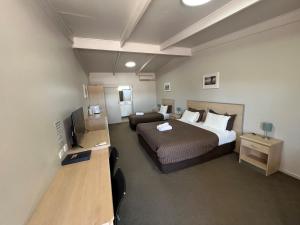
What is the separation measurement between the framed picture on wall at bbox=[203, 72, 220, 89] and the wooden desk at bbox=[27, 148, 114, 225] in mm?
3230

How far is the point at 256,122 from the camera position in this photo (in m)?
2.72

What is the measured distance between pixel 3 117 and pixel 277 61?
3506 millimetres

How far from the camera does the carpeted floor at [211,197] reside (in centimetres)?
163

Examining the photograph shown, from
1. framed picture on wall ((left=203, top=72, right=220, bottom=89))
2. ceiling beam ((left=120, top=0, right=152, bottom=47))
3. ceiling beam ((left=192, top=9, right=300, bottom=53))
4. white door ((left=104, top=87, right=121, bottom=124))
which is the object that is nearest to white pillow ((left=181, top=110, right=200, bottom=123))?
framed picture on wall ((left=203, top=72, right=220, bottom=89))

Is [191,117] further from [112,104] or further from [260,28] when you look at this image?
[112,104]

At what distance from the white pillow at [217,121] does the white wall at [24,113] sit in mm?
3138

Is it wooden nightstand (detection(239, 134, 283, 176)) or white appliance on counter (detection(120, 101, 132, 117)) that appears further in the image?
white appliance on counter (detection(120, 101, 132, 117))

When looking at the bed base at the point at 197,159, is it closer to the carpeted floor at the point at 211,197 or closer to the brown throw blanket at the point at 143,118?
the carpeted floor at the point at 211,197

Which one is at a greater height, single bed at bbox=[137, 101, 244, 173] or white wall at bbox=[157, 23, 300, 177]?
white wall at bbox=[157, 23, 300, 177]

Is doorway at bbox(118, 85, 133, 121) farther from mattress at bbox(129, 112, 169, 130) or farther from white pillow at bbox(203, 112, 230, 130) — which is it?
white pillow at bbox(203, 112, 230, 130)

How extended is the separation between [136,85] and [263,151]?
579 centimetres

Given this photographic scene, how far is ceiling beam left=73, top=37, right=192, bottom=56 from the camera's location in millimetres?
3125

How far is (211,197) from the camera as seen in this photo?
1.95m

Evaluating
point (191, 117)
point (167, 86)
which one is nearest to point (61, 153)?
point (191, 117)
